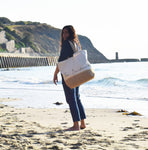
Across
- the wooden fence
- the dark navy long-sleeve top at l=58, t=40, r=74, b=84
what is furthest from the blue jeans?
the wooden fence

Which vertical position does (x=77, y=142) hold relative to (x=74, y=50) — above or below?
below

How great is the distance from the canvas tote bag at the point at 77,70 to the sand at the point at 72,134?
0.68 meters

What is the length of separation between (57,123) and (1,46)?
71418mm

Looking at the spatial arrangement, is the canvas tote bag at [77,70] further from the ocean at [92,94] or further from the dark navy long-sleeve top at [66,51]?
the ocean at [92,94]

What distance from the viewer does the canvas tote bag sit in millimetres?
3379

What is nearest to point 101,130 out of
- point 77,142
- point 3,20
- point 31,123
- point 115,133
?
point 115,133

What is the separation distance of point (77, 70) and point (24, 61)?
61.4 m

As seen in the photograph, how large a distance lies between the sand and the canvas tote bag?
0.68 m

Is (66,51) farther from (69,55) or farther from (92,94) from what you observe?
(92,94)

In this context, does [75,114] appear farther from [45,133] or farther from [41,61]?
[41,61]

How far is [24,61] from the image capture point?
63.6m

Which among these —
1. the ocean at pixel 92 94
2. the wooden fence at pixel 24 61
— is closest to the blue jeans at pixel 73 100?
the ocean at pixel 92 94

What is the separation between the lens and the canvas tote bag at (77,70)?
3379 millimetres

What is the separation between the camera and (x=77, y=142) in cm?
312
